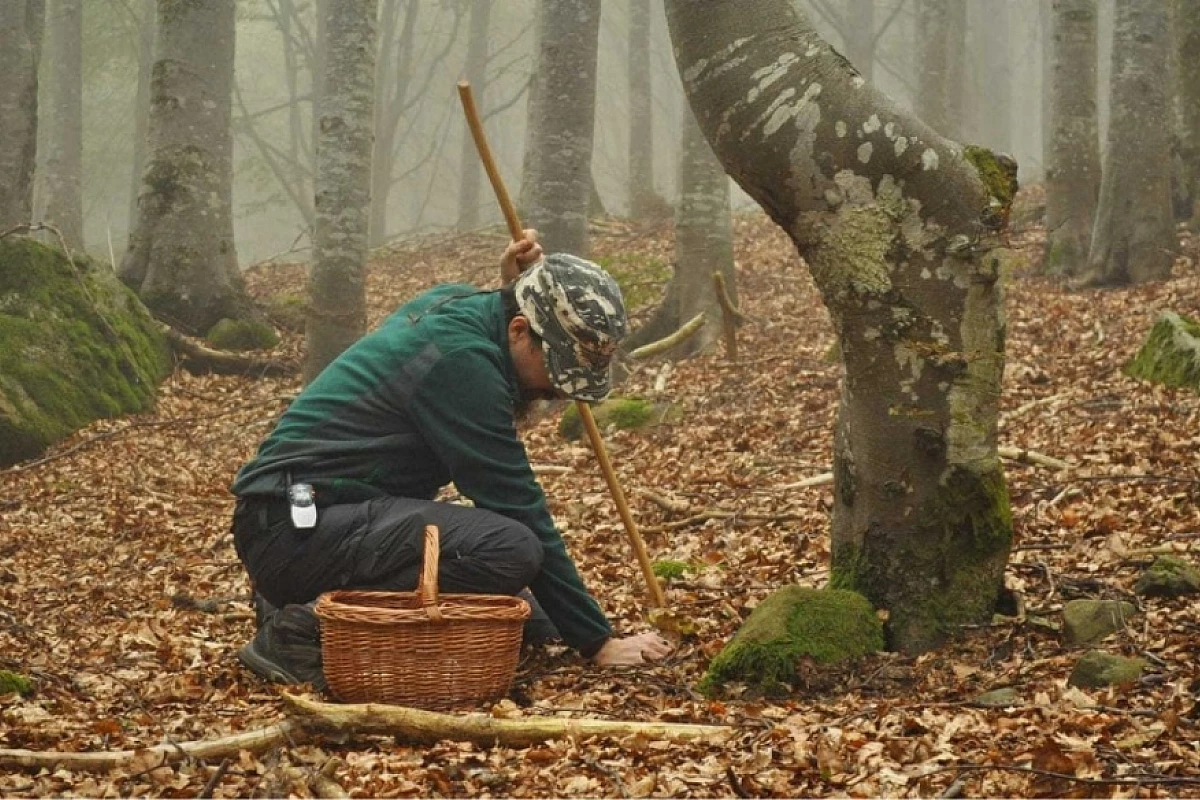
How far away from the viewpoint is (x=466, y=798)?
11.4 ft

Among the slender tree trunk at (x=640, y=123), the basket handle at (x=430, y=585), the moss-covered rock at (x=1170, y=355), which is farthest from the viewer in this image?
the slender tree trunk at (x=640, y=123)

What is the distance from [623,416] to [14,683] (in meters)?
6.16

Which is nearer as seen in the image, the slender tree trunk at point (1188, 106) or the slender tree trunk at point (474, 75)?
the slender tree trunk at point (1188, 106)

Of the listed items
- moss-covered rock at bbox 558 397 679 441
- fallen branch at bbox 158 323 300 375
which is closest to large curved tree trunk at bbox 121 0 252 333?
fallen branch at bbox 158 323 300 375

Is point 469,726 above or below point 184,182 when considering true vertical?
below

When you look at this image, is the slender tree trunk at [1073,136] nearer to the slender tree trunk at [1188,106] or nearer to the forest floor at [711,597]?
the slender tree trunk at [1188,106]

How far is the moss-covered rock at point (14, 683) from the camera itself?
15.0 feet

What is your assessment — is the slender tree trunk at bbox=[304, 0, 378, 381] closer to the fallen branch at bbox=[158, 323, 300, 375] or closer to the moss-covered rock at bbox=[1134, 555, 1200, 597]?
the fallen branch at bbox=[158, 323, 300, 375]

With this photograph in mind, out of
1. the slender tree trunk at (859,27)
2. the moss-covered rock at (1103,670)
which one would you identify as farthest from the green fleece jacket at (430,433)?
the slender tree trunk at (859,27)

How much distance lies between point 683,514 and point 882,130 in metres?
3.43

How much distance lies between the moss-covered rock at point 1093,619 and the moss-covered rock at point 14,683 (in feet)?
13.0

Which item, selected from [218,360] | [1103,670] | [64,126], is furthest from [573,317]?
[64,126]

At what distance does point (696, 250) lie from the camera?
41.2ft

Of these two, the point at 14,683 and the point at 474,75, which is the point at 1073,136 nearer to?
the point at 14,683
